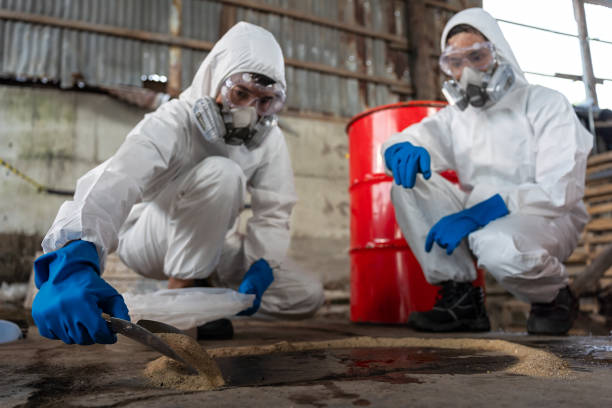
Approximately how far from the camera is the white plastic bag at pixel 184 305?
53.5 inches

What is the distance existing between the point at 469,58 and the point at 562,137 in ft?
1.66

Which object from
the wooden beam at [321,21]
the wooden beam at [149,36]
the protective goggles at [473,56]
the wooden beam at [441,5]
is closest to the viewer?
the protective goggles at [473,56]

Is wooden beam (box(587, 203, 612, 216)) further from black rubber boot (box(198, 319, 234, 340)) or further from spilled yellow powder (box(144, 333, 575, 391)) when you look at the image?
black rubber boot (box(198, 319, 234, 340))

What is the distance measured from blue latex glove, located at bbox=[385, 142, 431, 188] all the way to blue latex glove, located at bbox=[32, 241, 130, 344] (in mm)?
1240

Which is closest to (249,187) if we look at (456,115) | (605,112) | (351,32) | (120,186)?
(120,186)

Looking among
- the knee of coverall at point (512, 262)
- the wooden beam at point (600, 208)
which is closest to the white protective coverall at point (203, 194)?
the knee of coverall at point (512, 262)

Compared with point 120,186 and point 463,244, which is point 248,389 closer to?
point 120,186

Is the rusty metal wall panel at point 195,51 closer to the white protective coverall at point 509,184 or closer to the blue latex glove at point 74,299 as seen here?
the white protective coverall at point 509,184

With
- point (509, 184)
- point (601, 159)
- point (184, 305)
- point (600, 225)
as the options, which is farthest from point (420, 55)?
point (184, 305)

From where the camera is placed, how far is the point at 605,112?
500 centimetres

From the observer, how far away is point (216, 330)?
1632 mm

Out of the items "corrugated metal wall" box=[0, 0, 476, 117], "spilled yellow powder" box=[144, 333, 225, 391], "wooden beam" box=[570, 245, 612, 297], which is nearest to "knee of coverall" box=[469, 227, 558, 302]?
"spilled yellow powder" box=[144, 333, 225, 391]

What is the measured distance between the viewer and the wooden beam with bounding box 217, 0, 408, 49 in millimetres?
4500

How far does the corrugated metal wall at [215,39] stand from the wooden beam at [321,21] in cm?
1
